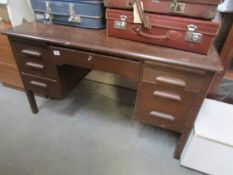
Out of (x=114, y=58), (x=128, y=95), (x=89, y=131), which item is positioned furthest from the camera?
(x=128, y=95)

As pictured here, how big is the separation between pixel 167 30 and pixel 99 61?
0.42 meters

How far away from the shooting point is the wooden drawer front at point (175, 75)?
2.97ft

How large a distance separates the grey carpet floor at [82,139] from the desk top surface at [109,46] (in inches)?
30.7

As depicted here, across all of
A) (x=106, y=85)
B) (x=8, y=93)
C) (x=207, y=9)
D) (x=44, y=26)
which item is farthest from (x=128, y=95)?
(x=8, y=93)

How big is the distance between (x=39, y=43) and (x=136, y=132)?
1025mm

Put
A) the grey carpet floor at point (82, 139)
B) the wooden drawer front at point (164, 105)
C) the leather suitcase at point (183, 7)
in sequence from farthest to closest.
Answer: the grey carpet floor at point (82, 139) < the wooden drawer front at point (164, 105) < the leather suitcase at point (183, 7)

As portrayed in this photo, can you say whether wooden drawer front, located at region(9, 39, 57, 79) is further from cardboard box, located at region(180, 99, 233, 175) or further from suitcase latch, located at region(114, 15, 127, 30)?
cardboard box, located at region(180, 99, 233, 175)

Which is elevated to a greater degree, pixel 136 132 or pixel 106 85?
pixel 106 85

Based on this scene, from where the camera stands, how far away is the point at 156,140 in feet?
4.83

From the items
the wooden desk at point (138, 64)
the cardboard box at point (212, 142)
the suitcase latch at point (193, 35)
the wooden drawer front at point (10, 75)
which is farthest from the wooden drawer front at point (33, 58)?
the cardboard box at point (212, 142)

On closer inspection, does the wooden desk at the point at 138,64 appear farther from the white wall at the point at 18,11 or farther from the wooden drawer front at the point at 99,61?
the white wall at the point at 18,11

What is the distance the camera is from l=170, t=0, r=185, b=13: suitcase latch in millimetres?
898

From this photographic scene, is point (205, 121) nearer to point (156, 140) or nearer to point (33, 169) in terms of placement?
point (156, 140)

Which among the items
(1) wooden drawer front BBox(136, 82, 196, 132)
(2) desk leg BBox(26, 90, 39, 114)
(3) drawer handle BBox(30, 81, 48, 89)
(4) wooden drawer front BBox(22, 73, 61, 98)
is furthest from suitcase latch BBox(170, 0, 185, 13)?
(2) desk leg BBox(26, 90, 39, 114)
